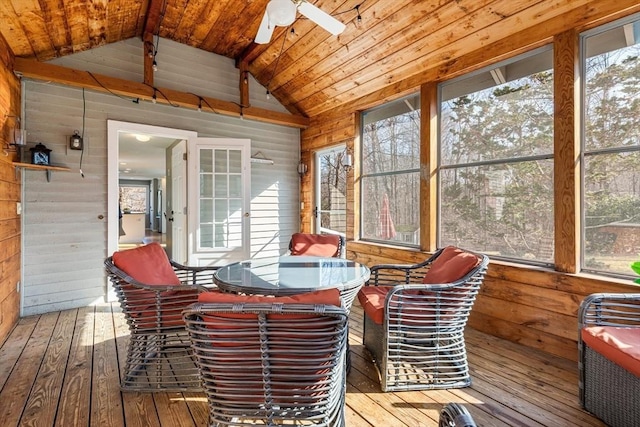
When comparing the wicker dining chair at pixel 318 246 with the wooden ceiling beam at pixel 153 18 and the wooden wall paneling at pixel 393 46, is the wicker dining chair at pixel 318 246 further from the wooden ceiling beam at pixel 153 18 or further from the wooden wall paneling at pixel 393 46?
the wooden ceiling beam at pixel 153 18

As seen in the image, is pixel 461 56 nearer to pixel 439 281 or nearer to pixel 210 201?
pixel 439 281

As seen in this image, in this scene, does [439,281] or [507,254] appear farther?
[507,254]

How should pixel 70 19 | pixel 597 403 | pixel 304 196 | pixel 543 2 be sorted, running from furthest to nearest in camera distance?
pixel 304 196 → pixel 70 19 → pixel 543 2 → pixel 597 403

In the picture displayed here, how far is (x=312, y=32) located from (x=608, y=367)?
4.10 m

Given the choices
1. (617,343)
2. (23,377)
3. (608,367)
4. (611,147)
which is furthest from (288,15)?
(23,377)

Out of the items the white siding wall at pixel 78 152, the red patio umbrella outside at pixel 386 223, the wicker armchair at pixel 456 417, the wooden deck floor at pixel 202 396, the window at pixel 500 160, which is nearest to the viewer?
the wicker armchair at pixel 456 417

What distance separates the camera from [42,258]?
3.74m

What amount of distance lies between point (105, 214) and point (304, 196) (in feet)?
9.82

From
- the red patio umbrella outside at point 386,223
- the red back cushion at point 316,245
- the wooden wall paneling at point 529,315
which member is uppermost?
the red patio umbrella outside at point 386,223

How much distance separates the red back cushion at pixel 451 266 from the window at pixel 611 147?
3.45 ft

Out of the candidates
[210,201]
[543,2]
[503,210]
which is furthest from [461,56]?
[210,201]

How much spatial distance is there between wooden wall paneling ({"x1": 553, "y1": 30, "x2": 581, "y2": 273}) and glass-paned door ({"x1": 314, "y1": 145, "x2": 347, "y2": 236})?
2.84m

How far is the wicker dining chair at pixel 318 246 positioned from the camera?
352 cm

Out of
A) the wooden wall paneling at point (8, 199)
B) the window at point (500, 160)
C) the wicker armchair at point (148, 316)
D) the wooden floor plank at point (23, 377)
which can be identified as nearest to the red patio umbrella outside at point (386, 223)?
the window at point (500, 160)
